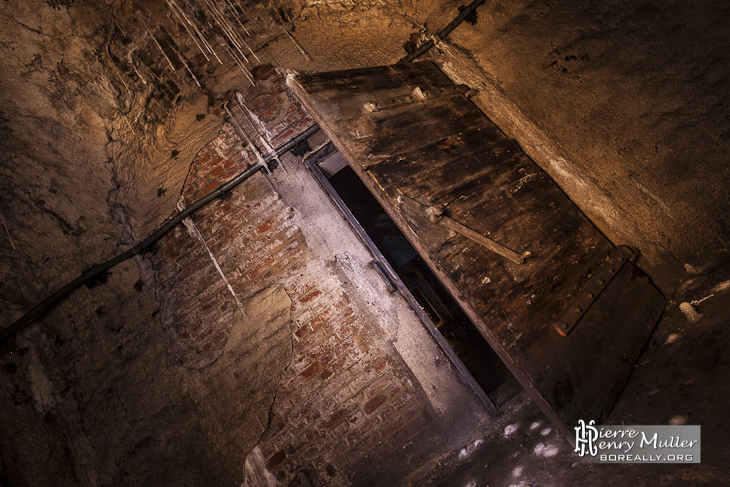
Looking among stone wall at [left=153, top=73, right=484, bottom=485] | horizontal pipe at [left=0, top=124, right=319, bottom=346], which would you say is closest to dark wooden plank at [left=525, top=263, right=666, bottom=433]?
stone wall at [left=153, top=73, right=484, bottom=485]

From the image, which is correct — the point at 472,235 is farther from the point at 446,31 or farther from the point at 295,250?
the point at 446,31

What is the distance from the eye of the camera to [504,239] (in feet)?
5.05

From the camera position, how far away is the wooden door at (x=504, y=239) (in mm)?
1379

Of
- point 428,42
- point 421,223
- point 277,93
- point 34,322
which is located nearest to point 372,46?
point 428,42

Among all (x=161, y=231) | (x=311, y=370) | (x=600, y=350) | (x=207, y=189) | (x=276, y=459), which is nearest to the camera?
(x=600, y=350)

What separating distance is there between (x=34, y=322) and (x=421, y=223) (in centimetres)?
231

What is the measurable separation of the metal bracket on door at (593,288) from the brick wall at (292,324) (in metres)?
0.91

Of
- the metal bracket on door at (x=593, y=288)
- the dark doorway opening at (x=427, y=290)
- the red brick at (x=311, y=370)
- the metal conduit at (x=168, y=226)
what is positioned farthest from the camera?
the dark doorway opening at (x=427, y=290)

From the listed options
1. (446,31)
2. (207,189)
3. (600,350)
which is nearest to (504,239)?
(600,350)

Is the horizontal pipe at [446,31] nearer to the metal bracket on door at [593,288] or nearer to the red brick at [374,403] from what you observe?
the metal bracket on door at [593,288]

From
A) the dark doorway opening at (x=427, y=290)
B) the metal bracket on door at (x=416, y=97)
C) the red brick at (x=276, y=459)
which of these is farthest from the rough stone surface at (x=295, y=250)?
the dark doorway opening at (x=427, y=290)

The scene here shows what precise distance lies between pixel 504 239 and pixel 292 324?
4.58 ft

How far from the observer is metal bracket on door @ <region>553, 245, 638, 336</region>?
1.44 m

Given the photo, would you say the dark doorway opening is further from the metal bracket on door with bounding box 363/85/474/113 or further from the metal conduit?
the metal bracket on door with bounding box 363/85/474/113
